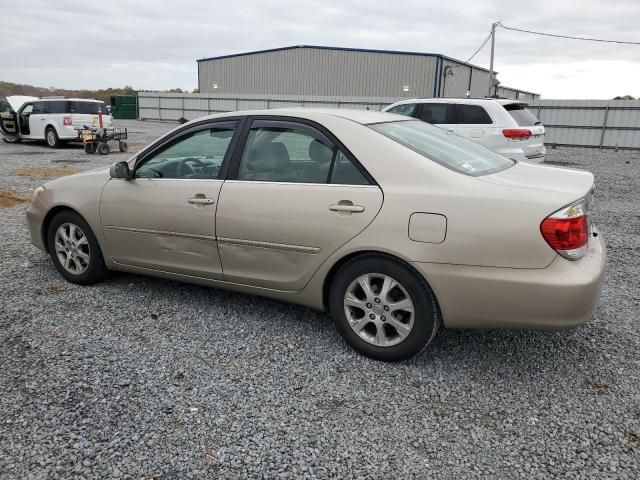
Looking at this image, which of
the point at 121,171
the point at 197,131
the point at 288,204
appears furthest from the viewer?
the point at 121,171

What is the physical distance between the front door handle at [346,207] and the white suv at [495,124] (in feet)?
21.9

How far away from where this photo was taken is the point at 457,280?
2.94 m

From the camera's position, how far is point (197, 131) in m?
4.00

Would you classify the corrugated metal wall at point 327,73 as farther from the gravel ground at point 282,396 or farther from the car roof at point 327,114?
the gravel ground at point 282,396

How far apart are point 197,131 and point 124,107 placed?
40.3 m

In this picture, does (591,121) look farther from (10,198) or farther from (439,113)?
(10,198)

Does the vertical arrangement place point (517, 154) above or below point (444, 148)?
below

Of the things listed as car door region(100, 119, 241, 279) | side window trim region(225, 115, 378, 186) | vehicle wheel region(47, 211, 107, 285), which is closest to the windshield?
side window trim region(225, 115, 378, 186)

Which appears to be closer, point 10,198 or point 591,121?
point 10,198

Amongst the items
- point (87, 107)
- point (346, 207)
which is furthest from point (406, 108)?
point (87, 107)

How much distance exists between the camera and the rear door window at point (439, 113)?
10.2 metres

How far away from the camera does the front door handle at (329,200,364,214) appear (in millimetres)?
3164

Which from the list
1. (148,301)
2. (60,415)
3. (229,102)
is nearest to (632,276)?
(148,301)

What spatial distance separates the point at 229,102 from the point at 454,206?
32362 mm
